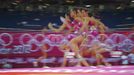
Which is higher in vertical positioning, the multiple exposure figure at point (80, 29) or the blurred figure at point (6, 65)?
the multiple exposure figure at point (80, 29)

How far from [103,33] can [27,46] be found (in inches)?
84.6

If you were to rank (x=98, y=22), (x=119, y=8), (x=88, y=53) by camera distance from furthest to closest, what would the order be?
1. (x=119, y=8)
2. (x=98, y=22)
3. (x=88, y=53)

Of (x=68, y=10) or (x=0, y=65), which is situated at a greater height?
(x=68, y=10)

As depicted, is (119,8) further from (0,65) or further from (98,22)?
(0,65)

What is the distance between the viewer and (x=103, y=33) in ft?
34.3

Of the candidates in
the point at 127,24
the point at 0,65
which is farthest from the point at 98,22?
the point at 0,65

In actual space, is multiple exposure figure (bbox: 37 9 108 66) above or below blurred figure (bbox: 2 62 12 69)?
above

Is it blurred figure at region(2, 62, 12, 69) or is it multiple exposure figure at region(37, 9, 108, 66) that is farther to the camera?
multiple exposure figure at region(37, 9, 108, 66)

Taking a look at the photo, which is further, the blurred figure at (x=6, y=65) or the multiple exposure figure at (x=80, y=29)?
the multiple exposure figure at (x=80, y=29)

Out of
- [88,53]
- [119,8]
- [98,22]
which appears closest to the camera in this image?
[88,53]

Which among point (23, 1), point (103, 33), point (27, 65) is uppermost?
point (23, 1)

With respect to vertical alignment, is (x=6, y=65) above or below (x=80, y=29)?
below

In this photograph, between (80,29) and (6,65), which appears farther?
(80,29)

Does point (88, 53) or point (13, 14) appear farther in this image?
point (13, 14)
